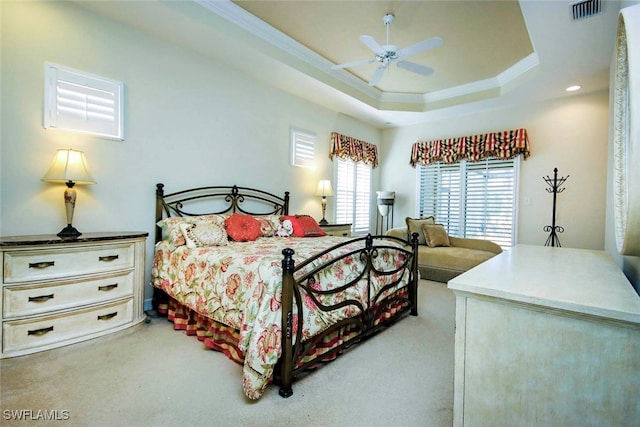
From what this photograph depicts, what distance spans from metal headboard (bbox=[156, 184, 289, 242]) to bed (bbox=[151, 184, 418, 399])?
13 millimetres

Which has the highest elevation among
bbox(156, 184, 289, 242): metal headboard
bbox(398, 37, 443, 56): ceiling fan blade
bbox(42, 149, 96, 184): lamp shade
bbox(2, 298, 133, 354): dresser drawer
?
bbox(398, 37, 443, 56): ceiling fan blade

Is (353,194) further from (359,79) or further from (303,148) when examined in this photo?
(359,79)

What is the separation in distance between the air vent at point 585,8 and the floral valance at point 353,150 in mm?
3283

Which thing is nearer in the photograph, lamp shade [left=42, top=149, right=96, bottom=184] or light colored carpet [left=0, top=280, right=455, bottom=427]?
light colored carpet [left=0, top=280, right=455, bottom=427]

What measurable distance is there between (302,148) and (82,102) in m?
2.78

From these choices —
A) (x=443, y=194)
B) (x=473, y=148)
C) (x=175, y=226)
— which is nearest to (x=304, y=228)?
(x=175, y=226)

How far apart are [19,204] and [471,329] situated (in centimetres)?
322

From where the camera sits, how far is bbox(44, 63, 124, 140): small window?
2443mm

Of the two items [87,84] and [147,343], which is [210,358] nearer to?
[147,343]

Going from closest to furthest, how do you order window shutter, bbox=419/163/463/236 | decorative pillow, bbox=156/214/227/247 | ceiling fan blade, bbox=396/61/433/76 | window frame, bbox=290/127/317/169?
decorative pillow, bbox=156/214/227/247 < ceiling fan blade, bbox=396/61/433/76 < window frame, bbox=290/127/317/169 < window shutter, bbox=419/163/463/236

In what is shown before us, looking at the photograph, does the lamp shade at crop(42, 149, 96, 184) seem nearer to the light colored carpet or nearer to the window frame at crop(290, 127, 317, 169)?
the light colored carpet

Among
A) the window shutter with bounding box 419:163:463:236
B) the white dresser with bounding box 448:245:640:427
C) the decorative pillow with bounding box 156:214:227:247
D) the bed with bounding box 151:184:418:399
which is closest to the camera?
the white dresser with bounding box 448:245:640:427

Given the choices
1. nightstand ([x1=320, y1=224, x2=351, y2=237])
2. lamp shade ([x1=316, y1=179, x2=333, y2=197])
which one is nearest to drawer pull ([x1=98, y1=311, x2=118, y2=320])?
nightstand ([x1=320, y1=224, x2=351, y2=237])

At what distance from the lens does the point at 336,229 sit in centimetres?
469
